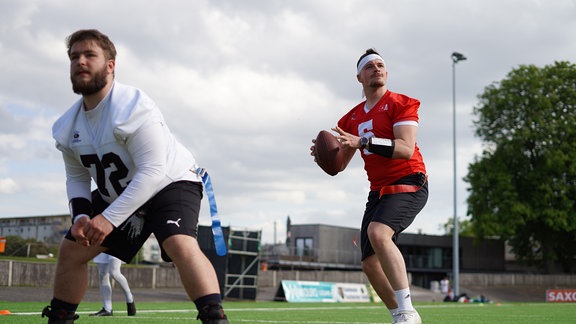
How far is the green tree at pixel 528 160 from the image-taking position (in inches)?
1874

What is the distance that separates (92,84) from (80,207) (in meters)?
0.85

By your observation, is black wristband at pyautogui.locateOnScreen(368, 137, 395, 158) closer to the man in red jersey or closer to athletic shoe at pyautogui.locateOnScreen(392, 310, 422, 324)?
the man in red jersey

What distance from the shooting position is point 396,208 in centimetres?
627

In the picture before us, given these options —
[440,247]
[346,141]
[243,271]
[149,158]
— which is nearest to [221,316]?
[149,158]

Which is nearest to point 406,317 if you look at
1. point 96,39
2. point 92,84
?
point 92,84

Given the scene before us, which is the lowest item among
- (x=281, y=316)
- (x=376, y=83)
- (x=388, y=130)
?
(x=281, y=316)

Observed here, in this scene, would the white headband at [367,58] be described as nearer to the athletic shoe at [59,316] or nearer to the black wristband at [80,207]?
the black wristband at [80,207]

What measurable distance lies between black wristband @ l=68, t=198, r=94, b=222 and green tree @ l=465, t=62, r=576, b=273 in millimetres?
45581

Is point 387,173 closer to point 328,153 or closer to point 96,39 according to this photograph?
point 328,153

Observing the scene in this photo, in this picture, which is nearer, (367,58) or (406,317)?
(406,317)

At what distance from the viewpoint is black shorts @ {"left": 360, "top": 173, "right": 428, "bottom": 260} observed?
247 inches

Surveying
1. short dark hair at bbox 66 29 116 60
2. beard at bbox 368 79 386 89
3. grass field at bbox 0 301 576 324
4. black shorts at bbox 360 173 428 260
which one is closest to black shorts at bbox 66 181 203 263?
short dark hair at bbox 66 29 116 60

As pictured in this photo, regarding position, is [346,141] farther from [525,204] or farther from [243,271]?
[525,204]

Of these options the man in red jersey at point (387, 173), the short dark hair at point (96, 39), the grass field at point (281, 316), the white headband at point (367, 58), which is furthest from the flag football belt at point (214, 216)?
the grass field at point (281, 316)
